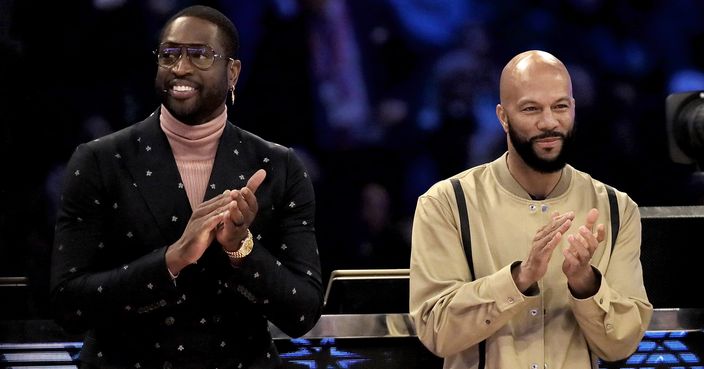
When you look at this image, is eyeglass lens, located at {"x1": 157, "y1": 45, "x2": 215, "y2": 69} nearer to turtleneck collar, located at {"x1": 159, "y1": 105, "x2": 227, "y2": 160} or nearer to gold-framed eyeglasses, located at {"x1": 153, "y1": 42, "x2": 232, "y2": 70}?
gold-framed eyeglasses, located at {"x1": 153, "y1": 42, "x2": 232, "y2": 70}

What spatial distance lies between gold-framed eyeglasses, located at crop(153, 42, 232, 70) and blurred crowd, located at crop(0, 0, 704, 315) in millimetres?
3184

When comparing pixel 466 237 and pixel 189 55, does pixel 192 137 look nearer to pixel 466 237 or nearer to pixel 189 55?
pixel 189 55

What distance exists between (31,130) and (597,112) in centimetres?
A: 325

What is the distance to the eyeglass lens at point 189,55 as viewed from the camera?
2.90 meters

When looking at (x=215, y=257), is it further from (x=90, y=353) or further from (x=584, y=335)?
(x=584, y=335)

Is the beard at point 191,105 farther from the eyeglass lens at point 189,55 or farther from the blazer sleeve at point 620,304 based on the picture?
the blazer sleeve at point 620,304

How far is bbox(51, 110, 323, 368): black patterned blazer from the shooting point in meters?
2.72

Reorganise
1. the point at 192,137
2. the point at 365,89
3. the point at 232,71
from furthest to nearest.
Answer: the point at 365,89 → the point at 232,71 → the point at 192,137

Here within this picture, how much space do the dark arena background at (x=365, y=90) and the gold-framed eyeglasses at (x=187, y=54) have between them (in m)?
3.23

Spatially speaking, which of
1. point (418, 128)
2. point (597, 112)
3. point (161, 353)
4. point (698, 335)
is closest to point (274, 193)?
point (161, 353)

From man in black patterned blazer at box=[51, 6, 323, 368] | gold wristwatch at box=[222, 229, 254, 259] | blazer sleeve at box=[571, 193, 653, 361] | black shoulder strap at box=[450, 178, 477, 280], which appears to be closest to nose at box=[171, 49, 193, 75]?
man in black patterned blazer at box=[51, 6, 323, 368]

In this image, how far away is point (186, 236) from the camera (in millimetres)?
2641

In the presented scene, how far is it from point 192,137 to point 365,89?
11.3 feet

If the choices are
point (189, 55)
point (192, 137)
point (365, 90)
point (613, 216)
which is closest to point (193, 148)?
point (192, 137)
